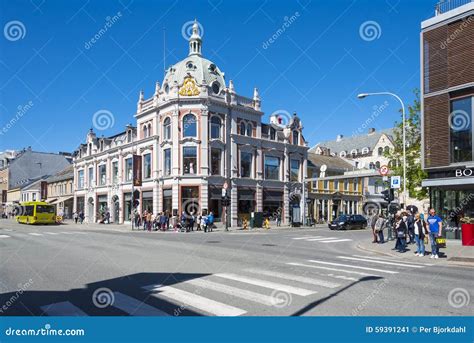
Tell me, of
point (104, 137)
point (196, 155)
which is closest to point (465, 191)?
point (196, 155)

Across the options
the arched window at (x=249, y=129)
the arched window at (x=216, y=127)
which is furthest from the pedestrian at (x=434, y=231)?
the arched window at (x=249, y=129)

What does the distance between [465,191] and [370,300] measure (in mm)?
15923

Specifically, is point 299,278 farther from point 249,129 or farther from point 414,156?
point 249,129

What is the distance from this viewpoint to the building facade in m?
20.7

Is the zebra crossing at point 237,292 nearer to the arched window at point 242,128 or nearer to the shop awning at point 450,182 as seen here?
the shop awning at point 450,182

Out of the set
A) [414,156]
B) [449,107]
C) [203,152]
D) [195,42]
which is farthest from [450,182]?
[195,42]

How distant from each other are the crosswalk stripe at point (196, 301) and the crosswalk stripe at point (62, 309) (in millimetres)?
1634

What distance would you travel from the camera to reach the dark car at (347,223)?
37938 millimetres

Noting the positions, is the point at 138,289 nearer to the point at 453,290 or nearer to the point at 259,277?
the point at 259,277

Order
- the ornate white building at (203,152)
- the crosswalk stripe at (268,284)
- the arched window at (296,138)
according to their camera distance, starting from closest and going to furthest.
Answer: the crosswalk stripe at (268,284), the ornate white building at (203,152), the arched window at (296,138)

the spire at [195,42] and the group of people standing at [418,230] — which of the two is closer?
the group of people standing at [418,230]

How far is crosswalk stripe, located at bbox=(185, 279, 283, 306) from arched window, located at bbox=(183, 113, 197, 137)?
3163 centimetres

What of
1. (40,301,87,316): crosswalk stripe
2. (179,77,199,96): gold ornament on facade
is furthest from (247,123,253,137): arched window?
Answer: (40,301,87,316): crosswalk stripe

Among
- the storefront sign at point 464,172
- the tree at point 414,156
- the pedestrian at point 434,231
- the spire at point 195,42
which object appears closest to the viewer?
the pedestrian at point 434,231
